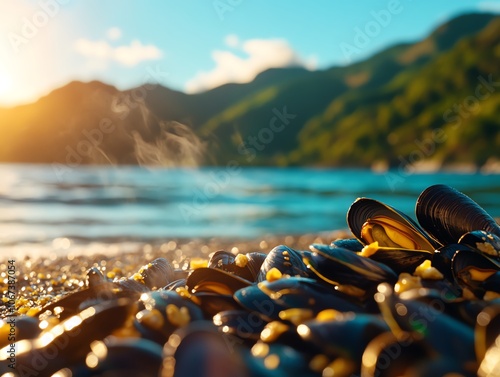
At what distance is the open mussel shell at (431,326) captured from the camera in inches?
113

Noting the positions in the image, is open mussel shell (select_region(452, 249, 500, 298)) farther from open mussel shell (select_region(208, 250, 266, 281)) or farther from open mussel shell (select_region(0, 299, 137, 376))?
open mussel shell (select_region(0, 299, 137, 376))

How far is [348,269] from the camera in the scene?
377 cm

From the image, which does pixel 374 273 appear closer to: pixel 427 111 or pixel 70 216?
pixel 70 216

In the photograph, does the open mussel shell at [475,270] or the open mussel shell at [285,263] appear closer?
the open mussel shell at [475,270]

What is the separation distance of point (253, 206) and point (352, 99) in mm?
166086

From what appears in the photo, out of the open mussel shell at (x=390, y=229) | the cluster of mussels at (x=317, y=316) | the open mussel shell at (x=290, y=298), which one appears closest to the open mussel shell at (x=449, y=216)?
the cluster of mussels at (x=317, y=316)

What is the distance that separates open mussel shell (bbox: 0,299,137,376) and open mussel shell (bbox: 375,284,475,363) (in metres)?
1.84

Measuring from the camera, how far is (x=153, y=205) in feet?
106

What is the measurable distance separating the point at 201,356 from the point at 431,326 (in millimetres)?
1397

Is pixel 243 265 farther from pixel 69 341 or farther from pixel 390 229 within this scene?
pixel 69 341

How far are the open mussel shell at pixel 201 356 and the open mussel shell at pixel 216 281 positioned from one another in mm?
1161

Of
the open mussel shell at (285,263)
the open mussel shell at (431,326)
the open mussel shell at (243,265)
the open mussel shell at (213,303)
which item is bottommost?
the open mussel shell at (243,265)

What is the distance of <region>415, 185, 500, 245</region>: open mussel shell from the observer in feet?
15.3

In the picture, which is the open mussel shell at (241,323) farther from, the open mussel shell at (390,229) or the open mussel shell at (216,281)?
the open mussel shell at (390,229)
